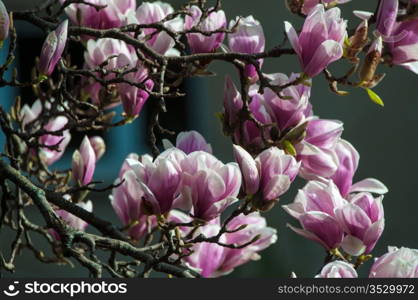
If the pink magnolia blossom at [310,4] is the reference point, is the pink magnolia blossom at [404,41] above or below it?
below

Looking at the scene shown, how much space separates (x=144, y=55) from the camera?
97 centimetres

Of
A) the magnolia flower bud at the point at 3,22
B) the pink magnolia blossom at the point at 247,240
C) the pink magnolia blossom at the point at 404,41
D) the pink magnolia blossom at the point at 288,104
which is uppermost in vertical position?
the magnolia flower bud at the point at 3,22

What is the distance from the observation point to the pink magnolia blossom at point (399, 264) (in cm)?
78

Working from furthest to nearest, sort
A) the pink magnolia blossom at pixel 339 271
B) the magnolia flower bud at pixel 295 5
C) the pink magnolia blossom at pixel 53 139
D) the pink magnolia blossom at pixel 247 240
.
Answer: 1. the pink magnolia blossom at pixel 53 139
2. the pink magnolia blossom at pixel 247 240
3. the magnolia flower bud at pixel 295 5
4. the pink magnolia blossom at pixel 339 271

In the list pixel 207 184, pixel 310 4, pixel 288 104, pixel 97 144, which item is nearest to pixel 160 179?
pixel 207 184

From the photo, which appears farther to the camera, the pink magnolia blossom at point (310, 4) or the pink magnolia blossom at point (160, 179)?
the pink magnolia blossom at point (310, 4)

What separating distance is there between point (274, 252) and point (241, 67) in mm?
2230

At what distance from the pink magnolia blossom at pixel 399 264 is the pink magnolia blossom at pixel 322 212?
0.07 meters

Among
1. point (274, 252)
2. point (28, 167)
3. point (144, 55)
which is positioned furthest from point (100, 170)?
point (144, 55)

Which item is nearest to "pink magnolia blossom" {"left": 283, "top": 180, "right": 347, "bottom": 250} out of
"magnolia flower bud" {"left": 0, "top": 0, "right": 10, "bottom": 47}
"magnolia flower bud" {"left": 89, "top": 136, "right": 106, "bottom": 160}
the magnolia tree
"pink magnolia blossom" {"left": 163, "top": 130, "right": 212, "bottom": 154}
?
the magnolia tree

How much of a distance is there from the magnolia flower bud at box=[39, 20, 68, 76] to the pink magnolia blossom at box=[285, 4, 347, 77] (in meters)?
0.22

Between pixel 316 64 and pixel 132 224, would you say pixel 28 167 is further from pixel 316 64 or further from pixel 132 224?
pixel 316 64

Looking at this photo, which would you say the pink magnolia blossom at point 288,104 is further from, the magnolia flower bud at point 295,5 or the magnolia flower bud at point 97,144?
the magnolia flower bud at point 97,144

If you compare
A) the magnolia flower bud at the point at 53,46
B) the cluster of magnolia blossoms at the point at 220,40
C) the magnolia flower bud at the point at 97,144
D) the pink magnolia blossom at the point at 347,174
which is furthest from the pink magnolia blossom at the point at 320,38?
the magnolia flower bud at the point at 97,144
